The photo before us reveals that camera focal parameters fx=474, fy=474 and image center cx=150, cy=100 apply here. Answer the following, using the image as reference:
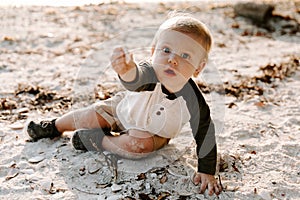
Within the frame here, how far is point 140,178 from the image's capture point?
2248mm

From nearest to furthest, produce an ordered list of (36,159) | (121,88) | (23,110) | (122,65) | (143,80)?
(122,65), (143,80), (36,159), (23,110), (121,88)

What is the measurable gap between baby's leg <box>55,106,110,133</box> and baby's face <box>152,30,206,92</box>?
0.52 meters

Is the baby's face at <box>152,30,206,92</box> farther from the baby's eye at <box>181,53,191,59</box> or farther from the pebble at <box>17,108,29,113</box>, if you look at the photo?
the pebble at <box>17,108,29,113</box>

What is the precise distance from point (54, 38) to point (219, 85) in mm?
1828

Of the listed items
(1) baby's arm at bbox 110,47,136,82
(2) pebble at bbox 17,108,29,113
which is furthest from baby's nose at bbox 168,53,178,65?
(2) pebble at bbox 17,108,29,113

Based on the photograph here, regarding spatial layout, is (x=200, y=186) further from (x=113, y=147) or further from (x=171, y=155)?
(x=113, y=147)

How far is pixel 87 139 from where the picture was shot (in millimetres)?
2443

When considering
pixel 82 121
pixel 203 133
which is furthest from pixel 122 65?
pixel 82 121

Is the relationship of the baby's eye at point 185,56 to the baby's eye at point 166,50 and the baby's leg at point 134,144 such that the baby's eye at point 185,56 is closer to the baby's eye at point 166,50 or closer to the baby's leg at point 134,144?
the baby's eye at point 166,50

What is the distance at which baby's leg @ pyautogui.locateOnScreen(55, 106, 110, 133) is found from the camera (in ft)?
8.38

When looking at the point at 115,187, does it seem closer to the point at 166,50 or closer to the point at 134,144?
the point at 134,144

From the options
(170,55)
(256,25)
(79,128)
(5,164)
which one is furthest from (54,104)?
(256,25)

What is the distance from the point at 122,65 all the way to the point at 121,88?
153 centimetres

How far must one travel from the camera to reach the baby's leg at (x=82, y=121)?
2.55 m
